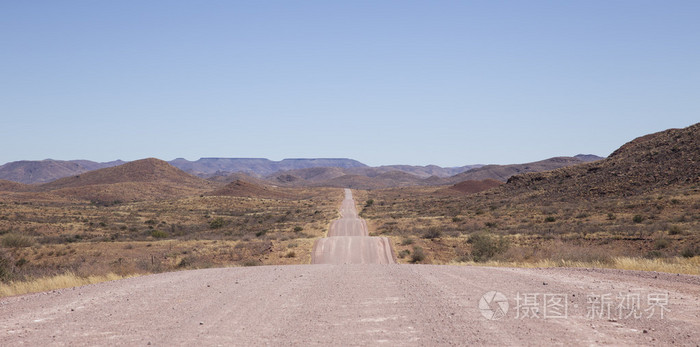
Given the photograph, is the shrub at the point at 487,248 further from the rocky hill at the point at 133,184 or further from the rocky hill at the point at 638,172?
the rocky hill at the point at 133,184

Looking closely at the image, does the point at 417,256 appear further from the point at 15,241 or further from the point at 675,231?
the point at 15,241

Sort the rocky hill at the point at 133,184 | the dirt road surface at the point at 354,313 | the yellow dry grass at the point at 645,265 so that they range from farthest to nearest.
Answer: the rocky hill at the point at 133,184 → the yellow dry grass at the point at 645,265 → the dirt road surface at the point at 354,313

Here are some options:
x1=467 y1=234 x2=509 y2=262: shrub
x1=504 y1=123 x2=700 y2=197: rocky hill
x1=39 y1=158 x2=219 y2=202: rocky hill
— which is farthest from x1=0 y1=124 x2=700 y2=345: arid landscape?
x1=39 y1=158 x2=219 y2=202: rocky hill

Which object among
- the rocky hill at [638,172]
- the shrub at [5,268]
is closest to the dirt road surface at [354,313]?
the shrub at [5,268]

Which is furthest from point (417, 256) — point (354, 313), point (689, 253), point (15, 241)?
point (15, 241)

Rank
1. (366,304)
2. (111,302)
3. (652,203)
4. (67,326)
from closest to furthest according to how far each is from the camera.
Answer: (67,326) < (366,304) < (111,302) < (652,203)

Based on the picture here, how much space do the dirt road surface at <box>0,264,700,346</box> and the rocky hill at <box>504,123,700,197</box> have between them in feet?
183

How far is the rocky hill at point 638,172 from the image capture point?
58.8 meters

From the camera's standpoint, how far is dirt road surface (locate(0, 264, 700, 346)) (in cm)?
677

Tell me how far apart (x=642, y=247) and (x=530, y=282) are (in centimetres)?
2027

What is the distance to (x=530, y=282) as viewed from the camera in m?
11.6

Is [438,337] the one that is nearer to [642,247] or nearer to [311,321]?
[311,321]

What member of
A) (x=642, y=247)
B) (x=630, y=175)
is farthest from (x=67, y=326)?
(x=630, y=175)

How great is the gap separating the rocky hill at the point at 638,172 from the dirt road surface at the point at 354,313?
183ft
